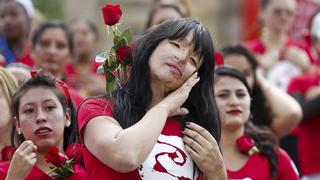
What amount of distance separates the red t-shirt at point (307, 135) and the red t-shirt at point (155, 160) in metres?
→ 3.55

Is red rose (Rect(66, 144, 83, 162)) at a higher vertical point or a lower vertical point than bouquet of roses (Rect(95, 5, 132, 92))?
lower

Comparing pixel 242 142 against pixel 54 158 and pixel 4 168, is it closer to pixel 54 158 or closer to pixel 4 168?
pixel 54 158

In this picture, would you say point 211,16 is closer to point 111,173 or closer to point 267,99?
point 267,99

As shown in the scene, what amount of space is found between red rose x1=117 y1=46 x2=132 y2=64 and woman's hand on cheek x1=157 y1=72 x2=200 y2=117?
35 centimetres

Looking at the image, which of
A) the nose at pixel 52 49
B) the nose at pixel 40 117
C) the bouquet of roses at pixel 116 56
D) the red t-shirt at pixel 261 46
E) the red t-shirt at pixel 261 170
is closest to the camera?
the bouquet of roses at pixel 116 56

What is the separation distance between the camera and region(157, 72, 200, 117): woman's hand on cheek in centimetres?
502

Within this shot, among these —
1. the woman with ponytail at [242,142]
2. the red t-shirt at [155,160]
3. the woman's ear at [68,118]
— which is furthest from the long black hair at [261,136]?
the red t-shirt at [155,160]

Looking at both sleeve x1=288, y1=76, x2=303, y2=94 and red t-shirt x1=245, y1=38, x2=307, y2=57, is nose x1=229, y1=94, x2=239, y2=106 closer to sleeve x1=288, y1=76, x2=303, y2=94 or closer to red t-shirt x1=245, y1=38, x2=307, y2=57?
sleeve x1=288, y1=76, x2=303, y2=94

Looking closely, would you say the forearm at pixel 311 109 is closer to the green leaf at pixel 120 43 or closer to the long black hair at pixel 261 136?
the long black hair at pixel 261 136

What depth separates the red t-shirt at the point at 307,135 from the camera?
8.50 m

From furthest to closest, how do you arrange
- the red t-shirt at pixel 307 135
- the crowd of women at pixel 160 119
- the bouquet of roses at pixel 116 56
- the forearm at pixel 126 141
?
the red t-shirt at pixel 307 135, the bouquet of roses at pixel 116 56, the crowd of women at pixel 160 119, the forearm at pixel 126 141

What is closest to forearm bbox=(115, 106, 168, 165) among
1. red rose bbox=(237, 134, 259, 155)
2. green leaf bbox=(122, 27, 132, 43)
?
green leaf bbox=(122, 27, 132, 43)

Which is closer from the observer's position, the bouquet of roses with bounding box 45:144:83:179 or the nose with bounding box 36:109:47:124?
the bouquet of roses with bounding box 45:144:83:179

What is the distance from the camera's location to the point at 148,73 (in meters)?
5.13
